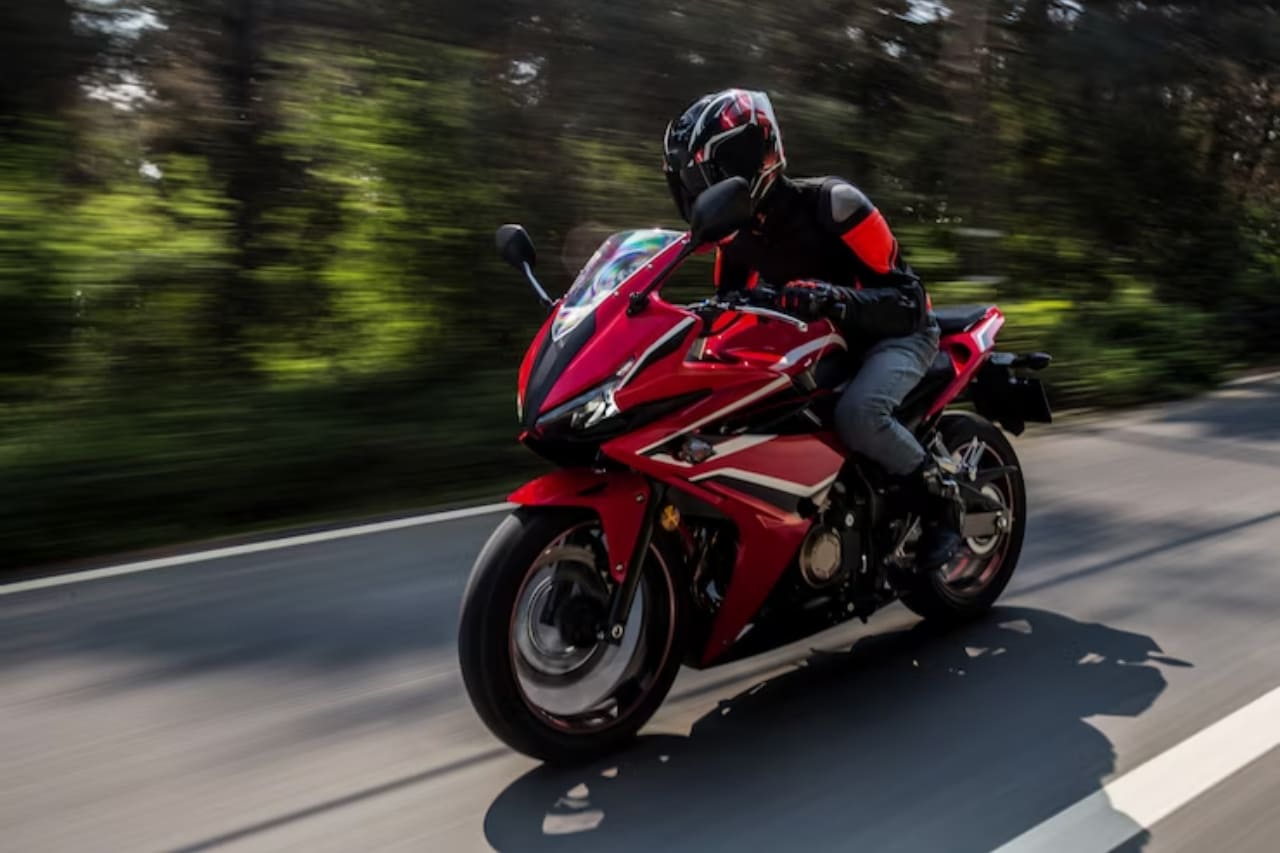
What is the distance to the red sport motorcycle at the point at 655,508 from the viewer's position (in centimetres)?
327

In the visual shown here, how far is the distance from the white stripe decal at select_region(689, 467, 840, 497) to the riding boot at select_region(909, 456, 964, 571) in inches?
16.5

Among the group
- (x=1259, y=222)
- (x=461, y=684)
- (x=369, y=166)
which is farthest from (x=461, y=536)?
(x=1259, y=222)

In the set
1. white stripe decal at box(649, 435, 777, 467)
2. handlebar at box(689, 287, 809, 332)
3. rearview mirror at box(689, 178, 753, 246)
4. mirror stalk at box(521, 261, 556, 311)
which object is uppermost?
rearview mirror at box(689, 178, 753, 246)

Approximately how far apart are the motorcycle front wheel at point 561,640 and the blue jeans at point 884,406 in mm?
734

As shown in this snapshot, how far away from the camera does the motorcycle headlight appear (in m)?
3.25

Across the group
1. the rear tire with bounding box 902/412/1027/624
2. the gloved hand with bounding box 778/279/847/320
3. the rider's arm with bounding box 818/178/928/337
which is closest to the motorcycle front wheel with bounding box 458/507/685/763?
the gloved hand with bounding box 778/279/847/320

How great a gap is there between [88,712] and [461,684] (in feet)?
3.63

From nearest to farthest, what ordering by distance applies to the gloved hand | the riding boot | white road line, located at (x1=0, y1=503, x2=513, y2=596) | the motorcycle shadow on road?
the motorcycle shadow on road, the gloved hand, the riding boot, white road line, located at (x1=0, y1=503, x2=513, y2=596)

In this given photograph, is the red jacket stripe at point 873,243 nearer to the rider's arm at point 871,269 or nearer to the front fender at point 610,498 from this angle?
the rider's arm at point 871,269

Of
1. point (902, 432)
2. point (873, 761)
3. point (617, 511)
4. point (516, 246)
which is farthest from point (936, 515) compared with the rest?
point (516, 246)

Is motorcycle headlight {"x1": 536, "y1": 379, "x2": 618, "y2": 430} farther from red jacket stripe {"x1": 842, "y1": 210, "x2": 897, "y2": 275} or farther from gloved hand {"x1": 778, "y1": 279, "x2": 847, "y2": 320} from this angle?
red jacket stripe {"x1": 842, "y1": 210, "x2": 897, "y2": 275}

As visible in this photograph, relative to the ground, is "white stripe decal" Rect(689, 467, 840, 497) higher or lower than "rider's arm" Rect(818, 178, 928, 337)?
lower

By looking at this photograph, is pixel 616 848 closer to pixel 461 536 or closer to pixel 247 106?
pixel 461 536

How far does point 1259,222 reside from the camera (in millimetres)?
17703
